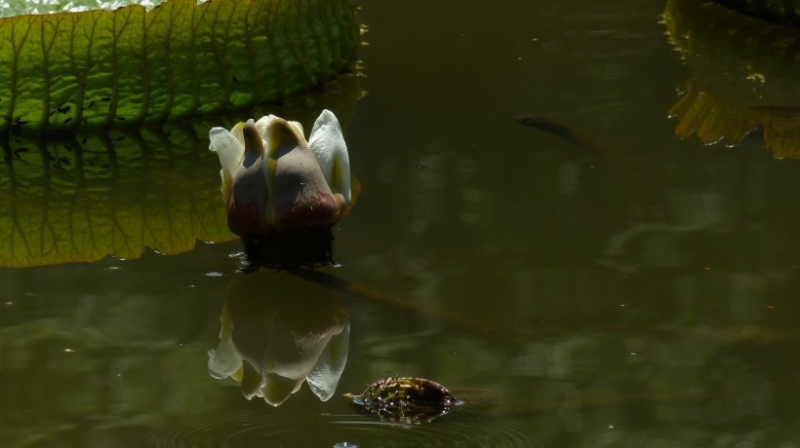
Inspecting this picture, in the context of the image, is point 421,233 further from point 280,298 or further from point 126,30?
point 126,30

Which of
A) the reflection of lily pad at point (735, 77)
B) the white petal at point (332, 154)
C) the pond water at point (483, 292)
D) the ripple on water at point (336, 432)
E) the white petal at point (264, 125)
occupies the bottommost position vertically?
the reflection of lily pad at point (735, 77)

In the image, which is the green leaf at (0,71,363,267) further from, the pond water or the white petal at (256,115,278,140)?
the white petal at (256,115,278,140)

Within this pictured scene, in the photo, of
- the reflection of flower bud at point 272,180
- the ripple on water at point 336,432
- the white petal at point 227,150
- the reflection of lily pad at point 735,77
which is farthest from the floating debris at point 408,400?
the reflection of lily pad at point 735,77

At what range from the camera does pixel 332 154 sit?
260 centimetres

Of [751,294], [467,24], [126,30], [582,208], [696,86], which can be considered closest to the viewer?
[751,294]

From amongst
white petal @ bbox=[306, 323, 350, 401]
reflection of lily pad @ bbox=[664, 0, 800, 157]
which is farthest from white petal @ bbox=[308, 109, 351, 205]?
reflection of lily pad @ bbox=[664, 0, 800, 157]

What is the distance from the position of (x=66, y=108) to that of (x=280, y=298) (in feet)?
3.98

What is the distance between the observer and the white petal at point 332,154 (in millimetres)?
2604

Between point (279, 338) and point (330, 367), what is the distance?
0.51ft

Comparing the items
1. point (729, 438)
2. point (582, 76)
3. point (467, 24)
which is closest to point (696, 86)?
point (582, 76)

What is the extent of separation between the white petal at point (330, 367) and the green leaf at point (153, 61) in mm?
1299

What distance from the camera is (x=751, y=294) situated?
7.50 ft

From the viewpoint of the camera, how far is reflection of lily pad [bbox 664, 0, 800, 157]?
3182mm

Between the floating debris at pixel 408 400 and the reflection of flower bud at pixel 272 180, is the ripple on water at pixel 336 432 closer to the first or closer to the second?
the floating debris at pixel 408 400
